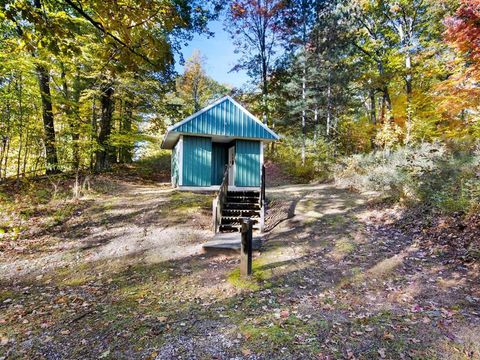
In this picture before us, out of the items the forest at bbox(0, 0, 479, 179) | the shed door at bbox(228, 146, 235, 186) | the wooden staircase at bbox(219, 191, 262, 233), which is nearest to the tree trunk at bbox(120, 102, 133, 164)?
the forest at bbox(0, 0, 479, 179)

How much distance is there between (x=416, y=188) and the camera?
8102mm

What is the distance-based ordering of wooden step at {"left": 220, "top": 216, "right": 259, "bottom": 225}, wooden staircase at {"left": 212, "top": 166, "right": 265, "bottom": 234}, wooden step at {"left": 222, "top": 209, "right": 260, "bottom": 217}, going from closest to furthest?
wooden staircase at {"left": 212, "top": 166, "right": 265, "bottom": 234}, wooden step at {"left": 220, "top": 216, "right": 259, "bottom": 225}, wooden step at {"left": 222, "top": 209, "right": 260, "bottom": 217}

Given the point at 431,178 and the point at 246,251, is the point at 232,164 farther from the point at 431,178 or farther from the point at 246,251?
the point at 246,251

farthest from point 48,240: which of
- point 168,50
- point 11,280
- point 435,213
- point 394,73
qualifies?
point 394,73

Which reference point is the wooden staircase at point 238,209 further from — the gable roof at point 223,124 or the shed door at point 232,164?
the gable roof at point 223,124

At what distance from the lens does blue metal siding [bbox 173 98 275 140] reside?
39.5 feet

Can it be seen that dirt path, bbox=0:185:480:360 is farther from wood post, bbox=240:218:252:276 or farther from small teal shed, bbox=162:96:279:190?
small teal shed, bbox=162:96:279:190

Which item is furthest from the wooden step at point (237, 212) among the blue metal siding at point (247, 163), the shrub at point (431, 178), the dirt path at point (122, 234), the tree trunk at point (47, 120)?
the tree trunk at point (47, 120)

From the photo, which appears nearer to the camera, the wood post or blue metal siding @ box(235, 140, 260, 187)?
the wood post

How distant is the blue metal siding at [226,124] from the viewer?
474 inches

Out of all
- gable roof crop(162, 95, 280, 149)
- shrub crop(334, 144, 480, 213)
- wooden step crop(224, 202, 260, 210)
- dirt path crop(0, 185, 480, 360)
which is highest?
gable roof crop(162, 95, 280, 149)

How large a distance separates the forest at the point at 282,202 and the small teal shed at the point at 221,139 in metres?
1.80

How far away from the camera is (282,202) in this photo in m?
10.7

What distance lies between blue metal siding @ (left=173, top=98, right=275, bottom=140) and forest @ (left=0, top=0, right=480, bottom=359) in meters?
3.04
